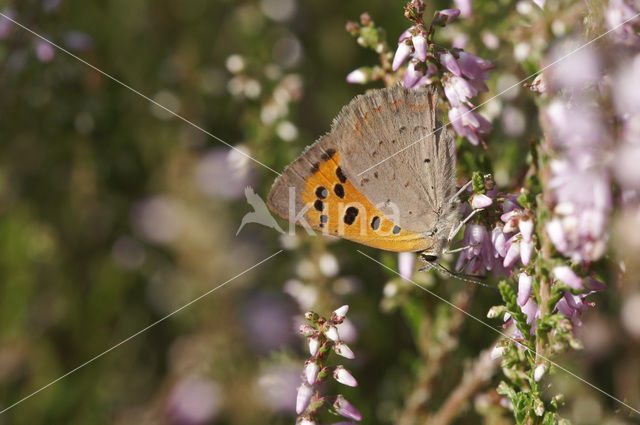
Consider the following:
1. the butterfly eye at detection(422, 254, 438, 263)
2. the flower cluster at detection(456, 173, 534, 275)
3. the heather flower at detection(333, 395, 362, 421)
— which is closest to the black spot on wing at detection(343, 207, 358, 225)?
the butterfly eye at detection(422, 254, 438, 263)

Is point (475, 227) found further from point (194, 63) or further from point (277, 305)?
point (194, 63)

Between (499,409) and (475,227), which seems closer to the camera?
(475,227)

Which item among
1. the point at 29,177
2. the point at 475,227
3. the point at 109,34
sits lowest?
the point at 475,227

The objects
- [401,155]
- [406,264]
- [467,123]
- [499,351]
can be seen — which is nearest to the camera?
[499,351]

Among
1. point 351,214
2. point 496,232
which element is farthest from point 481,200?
point 351,214

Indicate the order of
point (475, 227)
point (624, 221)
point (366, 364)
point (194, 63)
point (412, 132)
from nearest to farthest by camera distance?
point (624, 221)
point (475, 227)
point (412, 132)
point (366, 364)
point (194, 63)

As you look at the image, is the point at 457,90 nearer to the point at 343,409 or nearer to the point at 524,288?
the point at 524,288

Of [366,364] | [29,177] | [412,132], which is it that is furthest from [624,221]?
[29,177]
